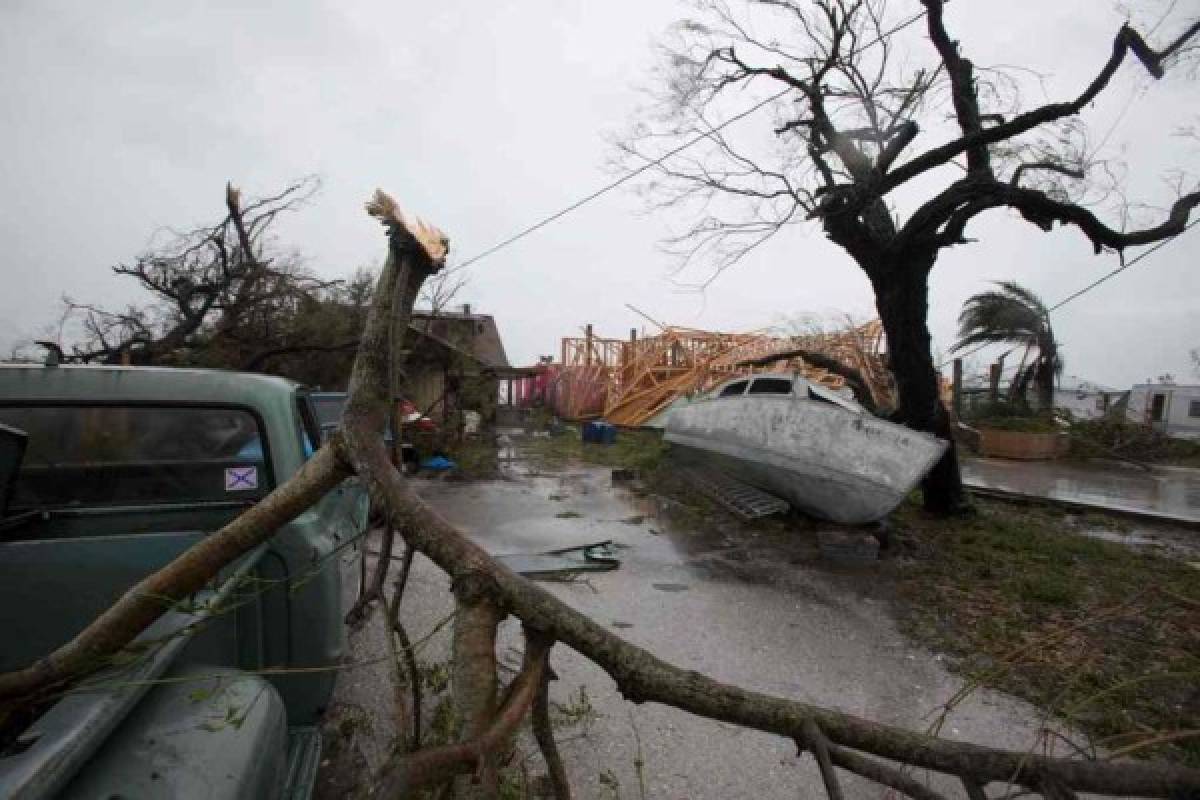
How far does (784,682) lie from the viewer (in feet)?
13.5

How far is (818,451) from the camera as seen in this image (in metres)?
7.77

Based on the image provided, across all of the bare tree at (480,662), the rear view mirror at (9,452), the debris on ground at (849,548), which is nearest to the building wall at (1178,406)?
the debris on ground at (849,548)

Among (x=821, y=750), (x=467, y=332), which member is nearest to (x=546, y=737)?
(x=821, y=750)

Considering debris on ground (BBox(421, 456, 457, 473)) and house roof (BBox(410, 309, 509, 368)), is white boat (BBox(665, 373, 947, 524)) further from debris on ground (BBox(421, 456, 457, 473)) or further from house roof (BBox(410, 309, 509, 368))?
house roof (BBox(410, 309, 509, 368))

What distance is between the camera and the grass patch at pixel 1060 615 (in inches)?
148

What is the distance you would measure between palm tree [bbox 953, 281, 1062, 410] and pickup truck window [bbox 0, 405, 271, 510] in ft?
75.7

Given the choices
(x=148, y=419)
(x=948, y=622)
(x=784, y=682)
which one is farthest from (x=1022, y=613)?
(x=148, y=419)

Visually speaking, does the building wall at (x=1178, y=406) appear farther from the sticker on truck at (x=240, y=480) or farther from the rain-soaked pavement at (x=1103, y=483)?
the sticker on truck at (x=240, y=480)

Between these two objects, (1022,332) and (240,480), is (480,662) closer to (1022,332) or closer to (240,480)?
(240,480)

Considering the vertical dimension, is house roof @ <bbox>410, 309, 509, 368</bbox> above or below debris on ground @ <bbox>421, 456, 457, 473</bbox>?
above

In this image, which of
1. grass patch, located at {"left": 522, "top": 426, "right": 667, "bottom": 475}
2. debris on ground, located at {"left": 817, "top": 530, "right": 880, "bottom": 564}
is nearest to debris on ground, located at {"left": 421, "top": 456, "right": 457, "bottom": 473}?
grass patch, located at {"left": 522, "top": 426, "right": 667, "bottom": 475}

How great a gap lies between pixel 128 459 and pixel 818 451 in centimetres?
705

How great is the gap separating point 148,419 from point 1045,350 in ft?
78.3

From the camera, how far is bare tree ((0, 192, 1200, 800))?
3.21 ft
